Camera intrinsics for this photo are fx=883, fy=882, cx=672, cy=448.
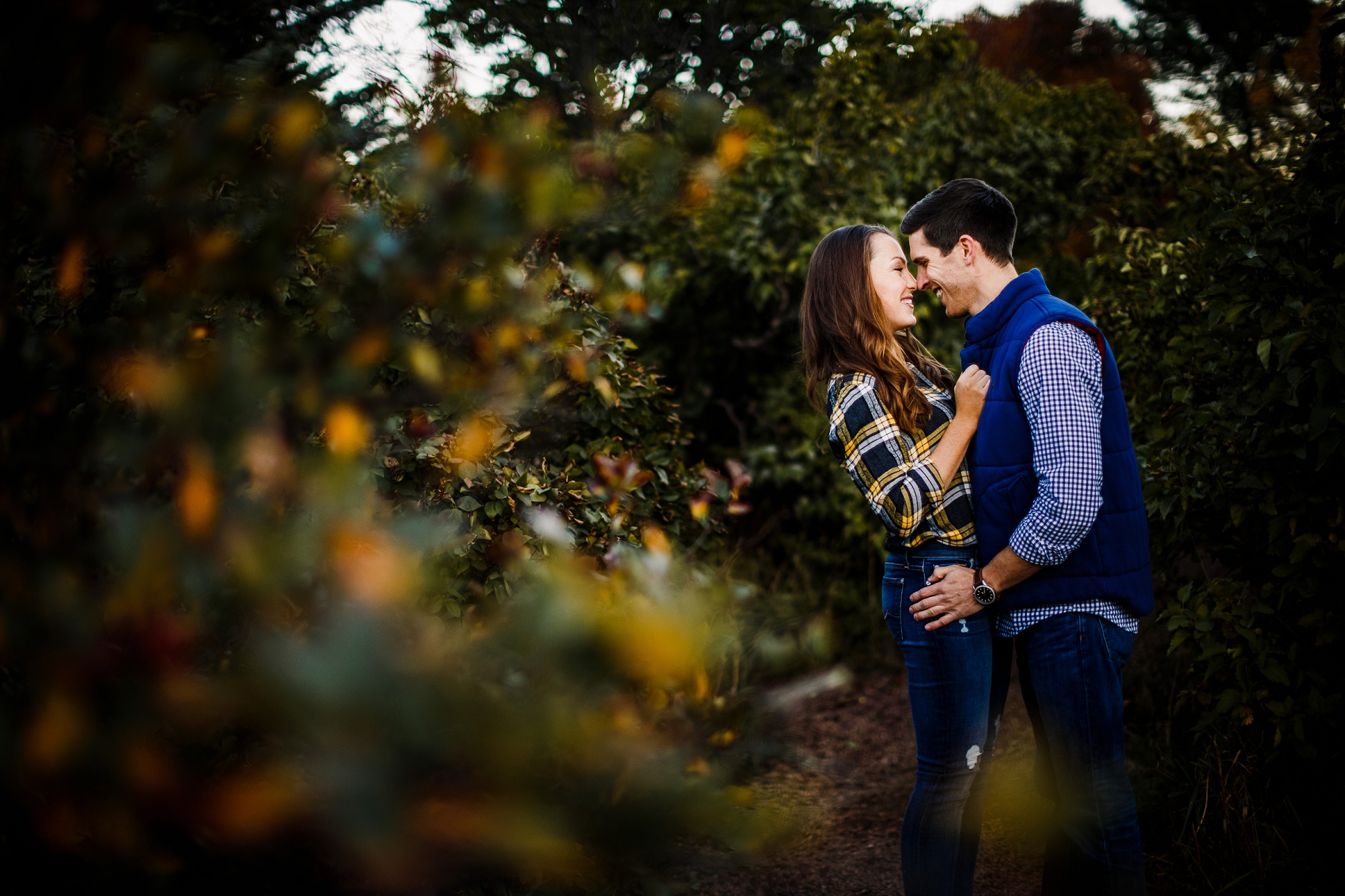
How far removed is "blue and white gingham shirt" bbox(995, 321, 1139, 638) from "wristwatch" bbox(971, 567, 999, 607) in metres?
0.11

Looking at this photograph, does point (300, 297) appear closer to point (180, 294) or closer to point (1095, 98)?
point (180, 294)

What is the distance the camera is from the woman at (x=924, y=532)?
2.06 metres

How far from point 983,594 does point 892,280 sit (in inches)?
32.7

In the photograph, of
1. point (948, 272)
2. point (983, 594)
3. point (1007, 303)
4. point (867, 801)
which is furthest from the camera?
point (867, 801)

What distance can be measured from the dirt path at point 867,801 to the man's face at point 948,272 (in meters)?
1.28

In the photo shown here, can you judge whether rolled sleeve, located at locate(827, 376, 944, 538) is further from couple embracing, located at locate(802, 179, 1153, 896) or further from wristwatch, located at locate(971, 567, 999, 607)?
wristwatch, located at locate(971, 567, 999, 607)

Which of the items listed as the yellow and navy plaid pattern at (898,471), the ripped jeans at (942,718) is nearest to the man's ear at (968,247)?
the yellow and navy plaid pattern at (898,471)

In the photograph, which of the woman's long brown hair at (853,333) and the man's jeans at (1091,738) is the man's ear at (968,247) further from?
the man's jeans at (1091,738)

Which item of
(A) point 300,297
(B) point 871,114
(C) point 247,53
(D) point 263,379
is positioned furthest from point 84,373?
(B) point 871,114

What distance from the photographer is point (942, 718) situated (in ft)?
6.96

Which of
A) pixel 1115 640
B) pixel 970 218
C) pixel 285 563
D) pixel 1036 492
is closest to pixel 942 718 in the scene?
pixel 1115 640

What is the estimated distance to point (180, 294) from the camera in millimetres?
840

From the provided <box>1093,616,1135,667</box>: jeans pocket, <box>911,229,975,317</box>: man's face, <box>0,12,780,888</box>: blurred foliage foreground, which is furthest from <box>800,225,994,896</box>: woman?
<box>0,12,780,888</box>: blurred foliage foreground

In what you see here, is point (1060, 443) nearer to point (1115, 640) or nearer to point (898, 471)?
point (898, 471)
